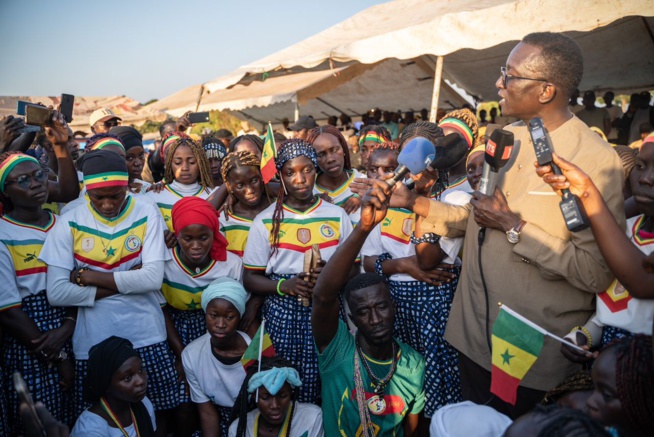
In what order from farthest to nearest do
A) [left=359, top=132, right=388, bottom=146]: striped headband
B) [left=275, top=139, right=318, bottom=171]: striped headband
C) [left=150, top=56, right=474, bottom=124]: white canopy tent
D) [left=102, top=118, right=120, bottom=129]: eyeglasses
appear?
[left=150, top=56, right=474, bottom=124]: white canopy tent, [left=102, top=118, right=120, bottom=129]: eyeglasses, [left=359, top=132, right=388, bottom=146]: striped headband, [left=275, top=139, right=318, bottom=171]: striped headband

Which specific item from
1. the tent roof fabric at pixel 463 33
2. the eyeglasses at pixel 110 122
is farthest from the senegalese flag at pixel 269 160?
the eyeglasses at pixel 110 122

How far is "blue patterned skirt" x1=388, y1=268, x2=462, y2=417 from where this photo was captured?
3.03 m

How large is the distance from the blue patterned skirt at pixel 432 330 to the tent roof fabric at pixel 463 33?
2988mm

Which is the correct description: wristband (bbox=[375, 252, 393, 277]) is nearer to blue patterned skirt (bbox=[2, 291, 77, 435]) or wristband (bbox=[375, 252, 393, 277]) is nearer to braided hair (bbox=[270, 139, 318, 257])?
braided hair (bbox=[270, 139, 318, 257])

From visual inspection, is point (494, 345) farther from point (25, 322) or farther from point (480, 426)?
point (25, 322)

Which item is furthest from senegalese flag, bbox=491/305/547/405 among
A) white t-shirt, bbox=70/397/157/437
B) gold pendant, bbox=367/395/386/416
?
white t-shirt, bbox=70/397/157/437

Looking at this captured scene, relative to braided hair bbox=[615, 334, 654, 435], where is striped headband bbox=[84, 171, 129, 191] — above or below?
above

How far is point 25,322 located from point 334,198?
249 cm

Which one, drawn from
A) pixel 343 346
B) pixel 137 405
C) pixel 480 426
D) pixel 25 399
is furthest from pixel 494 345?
pixel 137 405

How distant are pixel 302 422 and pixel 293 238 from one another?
1167 millimetres

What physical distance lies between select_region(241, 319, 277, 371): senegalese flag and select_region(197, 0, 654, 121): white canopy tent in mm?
3861

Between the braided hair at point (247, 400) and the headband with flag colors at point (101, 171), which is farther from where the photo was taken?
the headband with flag colors at point (101, 171)

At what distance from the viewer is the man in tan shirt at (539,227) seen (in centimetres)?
210

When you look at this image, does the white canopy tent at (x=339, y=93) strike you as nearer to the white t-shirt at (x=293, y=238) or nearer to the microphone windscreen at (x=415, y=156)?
the white t-shirt at (x=293, y=238)
